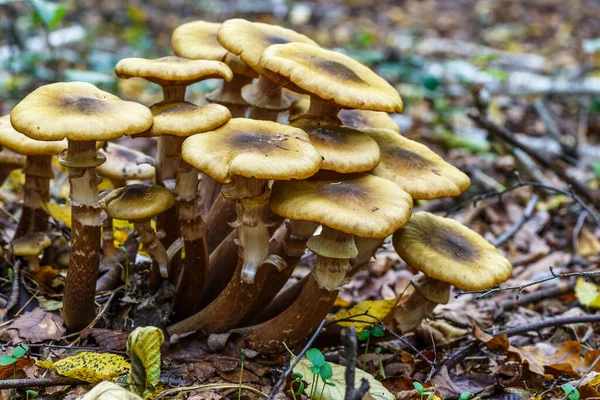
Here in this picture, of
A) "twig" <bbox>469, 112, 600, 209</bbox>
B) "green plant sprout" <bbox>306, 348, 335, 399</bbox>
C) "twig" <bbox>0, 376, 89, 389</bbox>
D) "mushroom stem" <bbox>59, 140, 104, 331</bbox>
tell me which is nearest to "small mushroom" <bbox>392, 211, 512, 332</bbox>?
"green plant sprout" <bbox>306, 348, 335, 399</bbox>

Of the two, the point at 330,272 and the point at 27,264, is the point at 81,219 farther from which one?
Result: the point at 330,272

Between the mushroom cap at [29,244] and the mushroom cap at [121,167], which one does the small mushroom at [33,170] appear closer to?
the mushroom cap at [29,244]

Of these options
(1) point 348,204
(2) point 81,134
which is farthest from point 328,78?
(2) point 81,134

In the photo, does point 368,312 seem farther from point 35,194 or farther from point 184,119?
point 35,194

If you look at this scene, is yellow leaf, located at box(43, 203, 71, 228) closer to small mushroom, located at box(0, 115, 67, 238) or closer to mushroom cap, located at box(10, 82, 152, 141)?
small mushroom, located at box(0, 115, 67, 238)

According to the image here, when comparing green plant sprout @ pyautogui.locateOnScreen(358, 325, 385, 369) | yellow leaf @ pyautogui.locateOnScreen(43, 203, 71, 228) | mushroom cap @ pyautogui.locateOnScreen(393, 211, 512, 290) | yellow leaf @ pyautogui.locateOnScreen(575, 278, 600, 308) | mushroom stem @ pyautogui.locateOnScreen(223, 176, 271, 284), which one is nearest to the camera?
mushroom stem @ pyautogui.locateOnScreen(223, 176, 271, 284)
